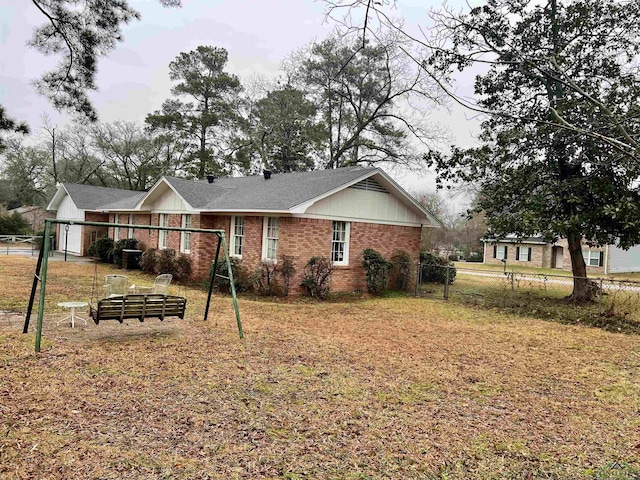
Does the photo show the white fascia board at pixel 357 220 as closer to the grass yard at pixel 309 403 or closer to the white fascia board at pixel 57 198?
the grass yard at pixel 309 403

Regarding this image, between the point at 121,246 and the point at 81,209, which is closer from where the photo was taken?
the point at 121,246

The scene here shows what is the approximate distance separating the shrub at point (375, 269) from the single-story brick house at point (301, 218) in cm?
27

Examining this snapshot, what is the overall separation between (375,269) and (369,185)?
298 cm

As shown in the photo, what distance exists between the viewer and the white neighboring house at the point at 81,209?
25.9 meters

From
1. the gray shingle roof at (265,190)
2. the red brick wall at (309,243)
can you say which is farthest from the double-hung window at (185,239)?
the gray shingle roof at (265,190)

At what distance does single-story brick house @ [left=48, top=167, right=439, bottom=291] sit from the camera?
1400 cm

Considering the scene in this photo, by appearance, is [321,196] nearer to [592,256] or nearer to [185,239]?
[185,239]

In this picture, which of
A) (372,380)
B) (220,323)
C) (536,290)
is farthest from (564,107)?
(220,323)

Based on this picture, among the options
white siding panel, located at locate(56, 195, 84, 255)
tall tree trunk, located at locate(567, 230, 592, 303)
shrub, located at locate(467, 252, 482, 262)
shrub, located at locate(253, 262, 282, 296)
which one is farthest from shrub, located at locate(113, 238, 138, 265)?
shrub, located at locate(467, 252, 482, 262)

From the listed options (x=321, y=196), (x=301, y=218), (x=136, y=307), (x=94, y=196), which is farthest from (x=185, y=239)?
Result: (x=94, y=196)

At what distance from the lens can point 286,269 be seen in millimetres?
13664

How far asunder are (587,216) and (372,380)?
10608 mm

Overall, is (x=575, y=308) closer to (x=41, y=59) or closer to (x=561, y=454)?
(x=561, y=454)

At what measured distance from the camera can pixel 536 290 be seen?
17438 millimetres
